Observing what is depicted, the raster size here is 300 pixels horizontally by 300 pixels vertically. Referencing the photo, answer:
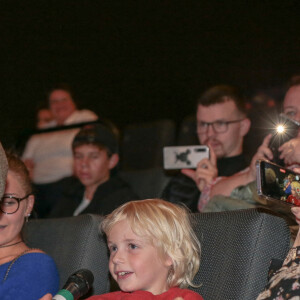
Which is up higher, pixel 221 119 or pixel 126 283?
pixel 221 119

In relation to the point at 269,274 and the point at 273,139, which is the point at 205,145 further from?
the point at 269,274

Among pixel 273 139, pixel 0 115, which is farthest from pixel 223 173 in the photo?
pixel 0 115

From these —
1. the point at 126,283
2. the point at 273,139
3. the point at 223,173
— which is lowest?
the point at 126,283

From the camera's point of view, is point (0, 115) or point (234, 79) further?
point (0, 115)

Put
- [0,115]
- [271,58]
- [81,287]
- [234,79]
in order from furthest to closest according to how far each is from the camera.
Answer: [0,115] → [234,79] → [271,58] → [81,287]

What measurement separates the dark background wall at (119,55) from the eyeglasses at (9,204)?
194 cm

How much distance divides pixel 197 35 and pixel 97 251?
2.44 metres

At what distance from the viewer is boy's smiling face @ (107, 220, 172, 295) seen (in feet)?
5.49

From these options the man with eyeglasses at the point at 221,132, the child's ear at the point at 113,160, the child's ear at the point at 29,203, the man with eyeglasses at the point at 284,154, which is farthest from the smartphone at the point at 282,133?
the child's ear at the point at 113,160

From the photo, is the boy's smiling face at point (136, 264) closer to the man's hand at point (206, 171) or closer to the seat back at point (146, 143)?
the man's hand at point (206, 171)

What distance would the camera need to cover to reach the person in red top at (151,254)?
1675 mm

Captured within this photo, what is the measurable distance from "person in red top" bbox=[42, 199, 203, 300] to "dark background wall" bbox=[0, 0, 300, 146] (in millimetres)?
2084

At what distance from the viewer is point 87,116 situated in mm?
4160

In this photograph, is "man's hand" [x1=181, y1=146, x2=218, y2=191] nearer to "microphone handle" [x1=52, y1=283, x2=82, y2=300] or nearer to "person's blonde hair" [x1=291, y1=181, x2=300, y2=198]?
"person's blonde hair" [x1=291, y1=181, x2=300, y2=198]
